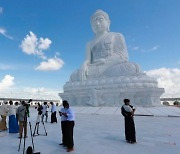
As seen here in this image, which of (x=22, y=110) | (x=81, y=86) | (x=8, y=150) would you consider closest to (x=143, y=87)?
(x=81, y=86)

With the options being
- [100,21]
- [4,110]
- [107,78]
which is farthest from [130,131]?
[100,21]

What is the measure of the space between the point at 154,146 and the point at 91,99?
12377mm

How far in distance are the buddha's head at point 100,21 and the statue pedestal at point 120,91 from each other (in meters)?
7.60

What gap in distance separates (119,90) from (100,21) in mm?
9884

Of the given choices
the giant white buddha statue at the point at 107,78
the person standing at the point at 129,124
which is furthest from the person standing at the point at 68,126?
the giant white buddha statue at the point at 107,78

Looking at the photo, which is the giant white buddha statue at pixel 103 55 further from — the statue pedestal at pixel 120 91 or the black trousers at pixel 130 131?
the black trousers at pixel 130 131

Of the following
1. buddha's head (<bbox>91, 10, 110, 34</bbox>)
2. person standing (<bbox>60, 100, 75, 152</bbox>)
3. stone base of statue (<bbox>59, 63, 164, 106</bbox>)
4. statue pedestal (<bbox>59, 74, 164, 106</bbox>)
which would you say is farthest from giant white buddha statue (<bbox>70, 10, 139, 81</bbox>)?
person standing (<bbox>60, 100, 75, 152</bbox>)

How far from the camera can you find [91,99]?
680 inches

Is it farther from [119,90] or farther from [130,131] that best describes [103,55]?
[130,131]

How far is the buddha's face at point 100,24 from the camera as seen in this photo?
2209cm

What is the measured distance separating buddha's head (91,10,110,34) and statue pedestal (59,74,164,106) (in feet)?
24.9

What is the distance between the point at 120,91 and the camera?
53.4 ft

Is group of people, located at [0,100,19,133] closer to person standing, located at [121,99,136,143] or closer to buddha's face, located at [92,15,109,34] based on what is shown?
person standing, located at [121,99,136,143]

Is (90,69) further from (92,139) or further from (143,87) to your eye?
(92,139)
